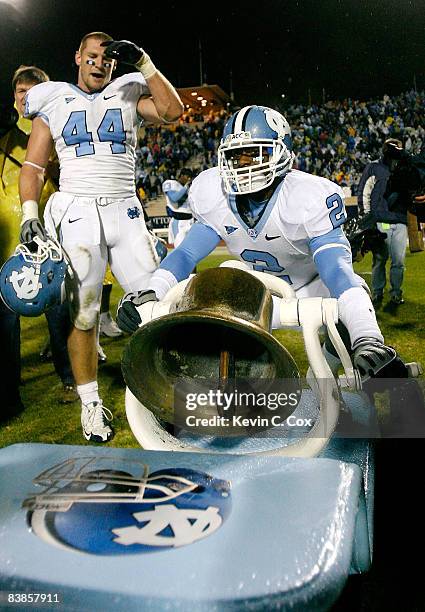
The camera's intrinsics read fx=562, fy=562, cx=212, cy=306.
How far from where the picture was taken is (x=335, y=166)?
13352mm

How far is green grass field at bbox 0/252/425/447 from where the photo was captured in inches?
89.6

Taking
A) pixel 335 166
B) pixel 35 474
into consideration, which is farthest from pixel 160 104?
pixel 335 166

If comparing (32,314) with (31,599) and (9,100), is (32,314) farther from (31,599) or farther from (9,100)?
(31,599)

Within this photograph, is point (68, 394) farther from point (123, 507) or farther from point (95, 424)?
point (123, 507)

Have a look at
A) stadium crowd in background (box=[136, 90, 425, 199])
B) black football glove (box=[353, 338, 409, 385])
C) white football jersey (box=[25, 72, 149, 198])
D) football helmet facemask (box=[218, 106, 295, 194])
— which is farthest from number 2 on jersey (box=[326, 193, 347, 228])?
stadium crowd in background (box=[136, 90, 425, 199])

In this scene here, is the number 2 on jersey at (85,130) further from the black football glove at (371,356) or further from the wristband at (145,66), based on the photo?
the black football glove at (371,356)

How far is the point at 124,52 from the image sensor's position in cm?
200

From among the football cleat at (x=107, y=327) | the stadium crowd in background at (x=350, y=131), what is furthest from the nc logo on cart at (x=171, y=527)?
the stadium crowd in background at (x=350, y=131)

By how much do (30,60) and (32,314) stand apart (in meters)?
2.36

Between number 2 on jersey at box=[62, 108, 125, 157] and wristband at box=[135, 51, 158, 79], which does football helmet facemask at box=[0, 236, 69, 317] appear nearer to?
number 2 on jersey at box=[62, 108, 125, 157]

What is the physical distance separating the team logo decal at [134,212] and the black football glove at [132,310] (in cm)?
92

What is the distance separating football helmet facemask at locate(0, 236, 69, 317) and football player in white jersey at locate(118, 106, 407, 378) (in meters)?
0.52

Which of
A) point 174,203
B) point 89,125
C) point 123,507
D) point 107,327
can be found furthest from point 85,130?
point 174,203

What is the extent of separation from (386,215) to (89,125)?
284 cm
